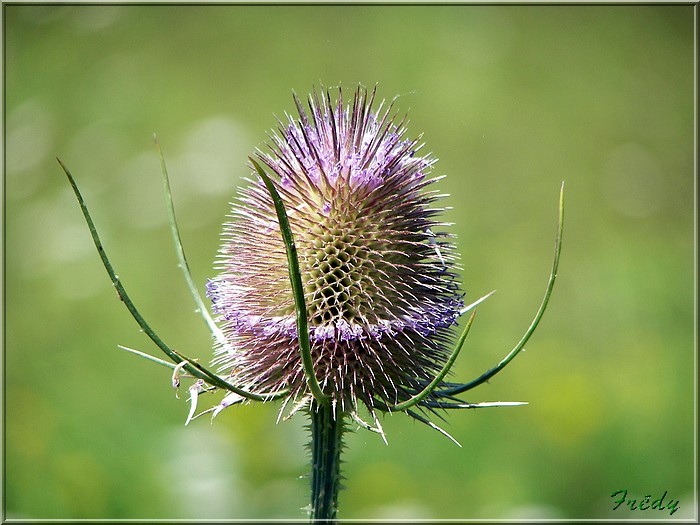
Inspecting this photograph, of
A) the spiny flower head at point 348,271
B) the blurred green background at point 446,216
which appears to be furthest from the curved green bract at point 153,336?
the blurred green background at point 446,216

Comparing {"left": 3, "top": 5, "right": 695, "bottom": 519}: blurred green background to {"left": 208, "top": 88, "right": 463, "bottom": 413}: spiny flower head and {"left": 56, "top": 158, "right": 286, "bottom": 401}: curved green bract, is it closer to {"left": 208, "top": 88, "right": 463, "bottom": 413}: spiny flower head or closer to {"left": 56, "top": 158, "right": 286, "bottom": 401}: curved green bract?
{"left": 208, "top": 88, "right": 463, "bottom": 413}: spiny flower head

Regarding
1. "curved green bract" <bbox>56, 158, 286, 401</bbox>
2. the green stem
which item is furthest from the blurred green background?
"curved green bract" <bbox>56, 158, 286, 401</bbox>

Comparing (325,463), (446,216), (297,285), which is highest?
(446,216)

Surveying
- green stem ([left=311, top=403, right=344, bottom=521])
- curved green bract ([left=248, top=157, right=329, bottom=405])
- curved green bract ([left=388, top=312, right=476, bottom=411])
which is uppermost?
curved green bract ([left=248, top=157, right=329, bottom=405])

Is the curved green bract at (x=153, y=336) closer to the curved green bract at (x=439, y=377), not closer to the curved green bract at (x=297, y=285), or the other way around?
the curved green bract at (x=297, y=285)

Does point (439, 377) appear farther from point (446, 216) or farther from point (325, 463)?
point (446, 216)

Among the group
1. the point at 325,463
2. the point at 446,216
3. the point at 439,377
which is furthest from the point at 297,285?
the point at 446,216

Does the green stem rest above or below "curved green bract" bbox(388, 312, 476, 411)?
below

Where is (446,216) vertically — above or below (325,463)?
above
